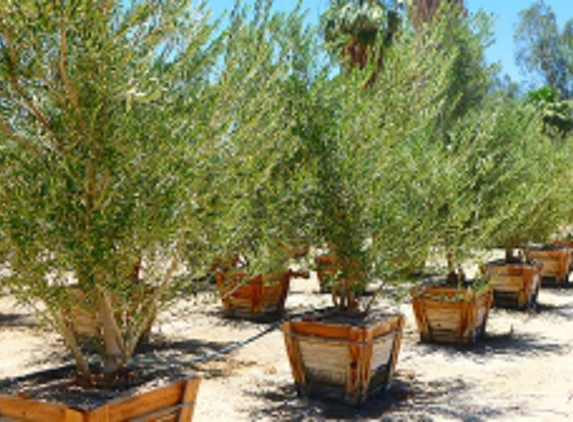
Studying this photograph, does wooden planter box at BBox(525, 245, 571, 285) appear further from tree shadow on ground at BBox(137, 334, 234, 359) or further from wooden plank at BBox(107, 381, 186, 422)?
wooden plank at BBox(107, 381, 186, 422)

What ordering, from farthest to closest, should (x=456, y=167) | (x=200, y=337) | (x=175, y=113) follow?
(x=200, y=337) → (x=456, y=167) → (x=175, y=113)

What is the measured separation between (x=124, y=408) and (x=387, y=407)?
138 inches

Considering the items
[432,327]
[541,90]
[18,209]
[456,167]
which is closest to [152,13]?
[18,209]

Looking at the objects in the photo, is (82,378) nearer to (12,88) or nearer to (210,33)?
(12,88)

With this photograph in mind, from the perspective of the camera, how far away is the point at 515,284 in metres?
13.4

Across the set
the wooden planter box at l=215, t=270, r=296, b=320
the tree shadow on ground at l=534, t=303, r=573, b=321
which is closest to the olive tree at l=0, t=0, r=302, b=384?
the wooden planter box at l=215, t=270, r=296, b=320

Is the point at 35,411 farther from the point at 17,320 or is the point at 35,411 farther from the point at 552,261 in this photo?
the point at 552,261

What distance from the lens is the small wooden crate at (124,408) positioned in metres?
4.57

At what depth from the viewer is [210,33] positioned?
498 centimetres

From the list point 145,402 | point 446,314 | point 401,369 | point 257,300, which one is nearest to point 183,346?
point 257,300

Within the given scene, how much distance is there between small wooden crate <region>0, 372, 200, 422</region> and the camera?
4570 mm

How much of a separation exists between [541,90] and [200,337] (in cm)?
3059

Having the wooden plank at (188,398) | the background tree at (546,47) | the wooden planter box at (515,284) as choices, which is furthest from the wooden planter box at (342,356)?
the background tree at (546,47)

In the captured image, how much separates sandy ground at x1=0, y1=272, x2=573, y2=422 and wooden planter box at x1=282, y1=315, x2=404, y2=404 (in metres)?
0.16
